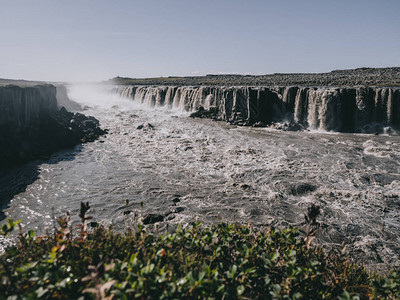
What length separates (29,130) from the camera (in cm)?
1859

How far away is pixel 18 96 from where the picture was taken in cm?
1833

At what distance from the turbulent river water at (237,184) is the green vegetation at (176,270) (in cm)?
155

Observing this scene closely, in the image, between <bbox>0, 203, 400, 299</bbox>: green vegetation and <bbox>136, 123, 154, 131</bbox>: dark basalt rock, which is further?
<bbox>136, 123, 154, 131</bbox>: dark basalt rock

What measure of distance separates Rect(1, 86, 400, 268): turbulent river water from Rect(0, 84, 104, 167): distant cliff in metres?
1.22

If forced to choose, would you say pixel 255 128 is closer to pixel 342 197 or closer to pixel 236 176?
pixel 236 176

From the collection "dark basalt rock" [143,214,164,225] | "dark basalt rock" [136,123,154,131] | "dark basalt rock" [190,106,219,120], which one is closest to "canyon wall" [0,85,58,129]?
"dark basalt rock" [136,123,154,131]

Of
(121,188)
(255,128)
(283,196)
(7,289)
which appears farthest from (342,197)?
(255,128)

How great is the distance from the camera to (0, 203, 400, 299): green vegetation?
105 inches

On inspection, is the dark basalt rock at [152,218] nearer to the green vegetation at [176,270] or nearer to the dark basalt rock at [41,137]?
the green vegetation at [176,270]

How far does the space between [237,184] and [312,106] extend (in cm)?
1763

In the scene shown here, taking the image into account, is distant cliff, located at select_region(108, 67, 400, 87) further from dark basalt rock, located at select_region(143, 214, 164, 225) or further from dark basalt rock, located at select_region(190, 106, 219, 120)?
dark basalt rock, located at select_region(143, 214, 164, 225)

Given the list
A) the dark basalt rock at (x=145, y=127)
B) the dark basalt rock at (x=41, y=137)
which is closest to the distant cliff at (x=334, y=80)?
the dark basalt rock at (x=145, y=127)

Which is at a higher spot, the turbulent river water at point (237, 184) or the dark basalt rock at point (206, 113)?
the dark basalt rock at point (206, 113)

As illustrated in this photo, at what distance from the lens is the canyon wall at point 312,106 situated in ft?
77.7
